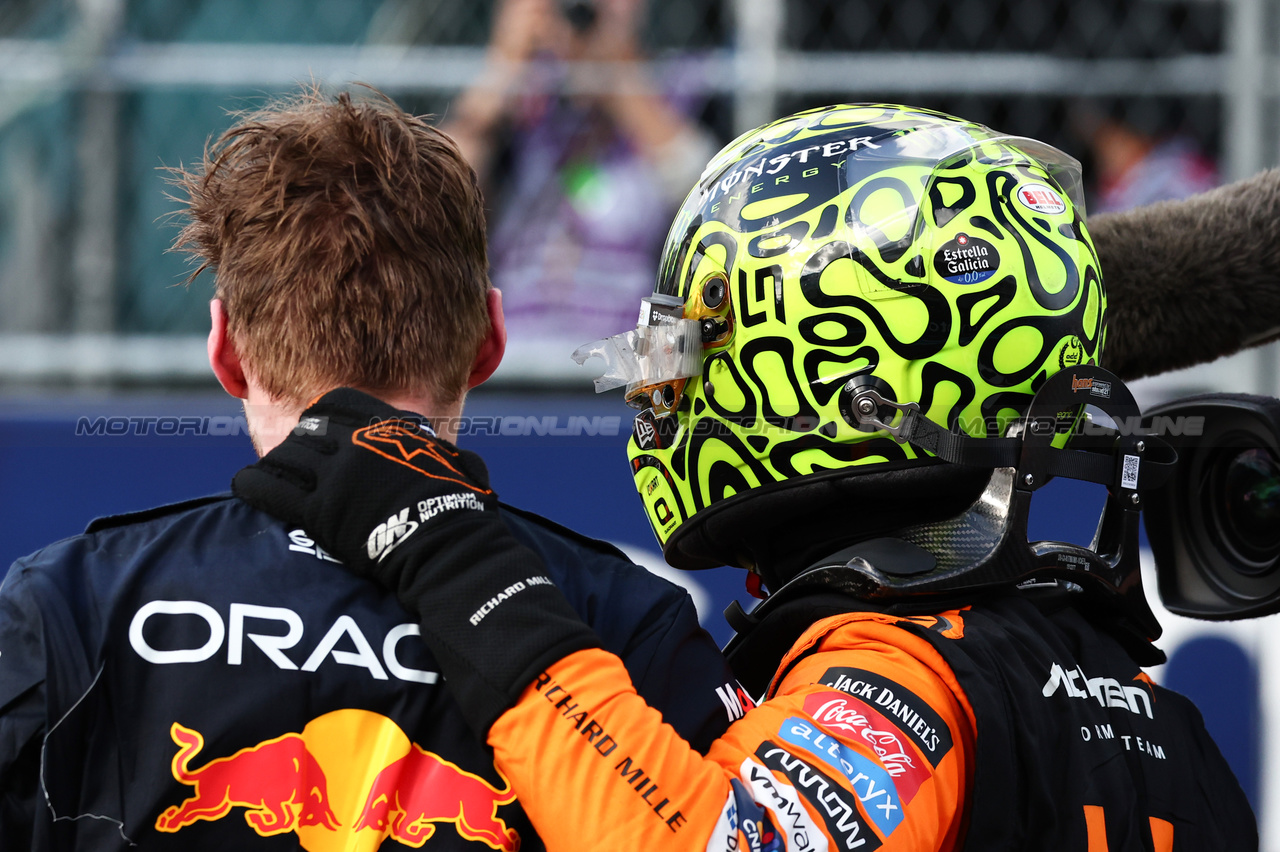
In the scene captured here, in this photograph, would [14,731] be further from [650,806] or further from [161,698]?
[650,806]

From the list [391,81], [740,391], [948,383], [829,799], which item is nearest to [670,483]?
[740,391]

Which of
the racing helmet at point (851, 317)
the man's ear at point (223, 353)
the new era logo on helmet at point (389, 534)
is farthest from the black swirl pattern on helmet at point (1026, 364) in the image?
the man's ear at point (223, 353)

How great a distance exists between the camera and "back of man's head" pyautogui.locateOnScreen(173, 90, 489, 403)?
1411 mm

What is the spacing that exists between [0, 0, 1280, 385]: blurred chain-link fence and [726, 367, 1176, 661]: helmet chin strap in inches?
77.4

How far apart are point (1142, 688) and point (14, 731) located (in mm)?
1456

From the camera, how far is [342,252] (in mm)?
1419

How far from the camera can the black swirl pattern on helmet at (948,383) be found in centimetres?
178

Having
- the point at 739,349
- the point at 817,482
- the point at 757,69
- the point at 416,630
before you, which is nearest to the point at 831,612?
the point at 817,482

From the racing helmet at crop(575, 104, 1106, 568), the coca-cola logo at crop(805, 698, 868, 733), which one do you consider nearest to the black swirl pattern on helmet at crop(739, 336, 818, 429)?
the racing helmet at crop(575, 104, 1106, 568)

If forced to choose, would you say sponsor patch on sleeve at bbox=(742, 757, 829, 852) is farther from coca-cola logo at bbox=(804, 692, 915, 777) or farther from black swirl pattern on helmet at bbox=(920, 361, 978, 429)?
black swirl pattern on helmet at bbox=(920, 361, 978, 429)

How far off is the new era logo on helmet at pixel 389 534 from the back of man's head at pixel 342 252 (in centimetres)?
20

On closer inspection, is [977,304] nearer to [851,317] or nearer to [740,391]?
[851,317]

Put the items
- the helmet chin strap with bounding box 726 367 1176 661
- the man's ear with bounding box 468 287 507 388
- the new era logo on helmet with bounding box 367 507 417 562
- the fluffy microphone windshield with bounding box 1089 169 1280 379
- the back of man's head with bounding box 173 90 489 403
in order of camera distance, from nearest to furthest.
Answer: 1. the new era logo on helmet with bounding box 367 507 417 562
2. the back of man's head with bounding box 173 90 489 403
3. the man's ear with bounding box 468 287 507 388
4. the helmet chin strap with bounding box 726 367 1176 661
5. the fluffy microphone windshield with bounding box 1089 169 1280 379

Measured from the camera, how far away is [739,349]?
1.87 m
